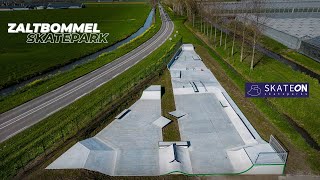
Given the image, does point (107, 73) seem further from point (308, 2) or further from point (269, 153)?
point (308, 2)

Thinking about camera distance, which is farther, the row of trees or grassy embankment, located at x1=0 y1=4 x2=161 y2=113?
the row of trees

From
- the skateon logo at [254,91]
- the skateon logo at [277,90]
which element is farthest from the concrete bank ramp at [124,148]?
the skateon logo at [277,90]

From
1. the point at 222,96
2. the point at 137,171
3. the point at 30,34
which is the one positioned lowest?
the point at 137,171

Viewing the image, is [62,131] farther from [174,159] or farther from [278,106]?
[278,106]

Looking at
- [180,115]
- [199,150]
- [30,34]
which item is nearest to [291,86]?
[180,115]

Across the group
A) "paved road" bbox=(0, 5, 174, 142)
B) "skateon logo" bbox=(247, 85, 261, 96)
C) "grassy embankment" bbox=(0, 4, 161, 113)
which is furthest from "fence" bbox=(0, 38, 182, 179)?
"skateon logo" bbox=(247, 85, 261, 96)

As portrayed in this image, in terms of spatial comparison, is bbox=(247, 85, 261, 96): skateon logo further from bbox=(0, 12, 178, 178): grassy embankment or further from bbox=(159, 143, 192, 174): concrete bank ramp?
bbox=(159, 143, 192, 174): concrete bank ramp
